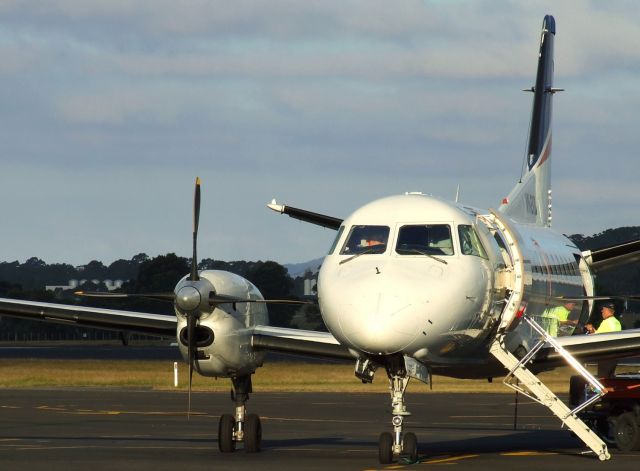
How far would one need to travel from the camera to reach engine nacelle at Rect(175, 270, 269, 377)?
18.6m

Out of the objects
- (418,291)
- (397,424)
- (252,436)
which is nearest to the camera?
(418,291)

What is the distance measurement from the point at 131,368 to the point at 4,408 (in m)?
22.5

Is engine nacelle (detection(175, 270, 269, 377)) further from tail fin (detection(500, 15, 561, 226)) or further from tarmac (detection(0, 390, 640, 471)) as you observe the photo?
tail fin (detection(500, 15, 561, 226))

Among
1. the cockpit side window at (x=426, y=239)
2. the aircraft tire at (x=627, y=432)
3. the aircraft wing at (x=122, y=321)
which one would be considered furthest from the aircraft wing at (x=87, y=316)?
the aircraft tire at (x=627, y=432)

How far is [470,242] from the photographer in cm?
1611

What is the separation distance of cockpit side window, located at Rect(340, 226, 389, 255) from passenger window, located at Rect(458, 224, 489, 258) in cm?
98

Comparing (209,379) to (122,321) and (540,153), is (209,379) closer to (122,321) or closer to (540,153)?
(540,153)

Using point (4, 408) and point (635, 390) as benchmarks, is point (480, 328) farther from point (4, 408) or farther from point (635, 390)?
point (4, 408)

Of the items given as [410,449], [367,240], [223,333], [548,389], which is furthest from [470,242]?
[223,333]

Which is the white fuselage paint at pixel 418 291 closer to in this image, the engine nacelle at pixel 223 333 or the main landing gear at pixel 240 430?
the engine nacelle at pixel 223 333

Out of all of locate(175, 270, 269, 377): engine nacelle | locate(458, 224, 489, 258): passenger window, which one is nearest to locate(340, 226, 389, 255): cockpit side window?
locate(458, 224, 489, 258): passenger window

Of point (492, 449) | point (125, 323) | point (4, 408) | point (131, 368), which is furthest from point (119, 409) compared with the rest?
point (131, 368)

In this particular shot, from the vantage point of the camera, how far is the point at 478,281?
15.6m

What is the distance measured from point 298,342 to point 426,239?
387cm
